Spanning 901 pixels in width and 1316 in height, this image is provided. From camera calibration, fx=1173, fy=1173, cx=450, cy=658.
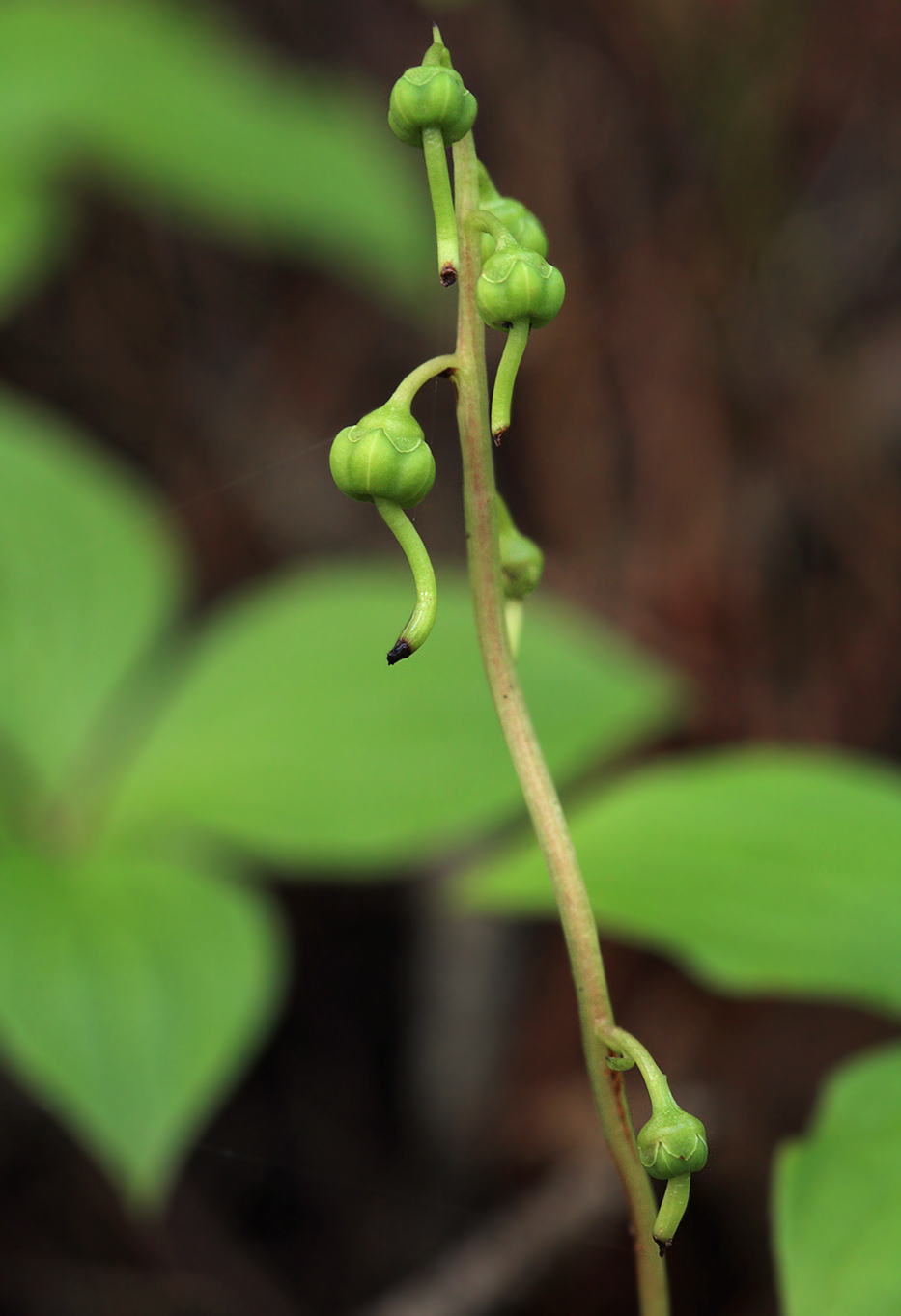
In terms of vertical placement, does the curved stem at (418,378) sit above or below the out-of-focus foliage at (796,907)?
above

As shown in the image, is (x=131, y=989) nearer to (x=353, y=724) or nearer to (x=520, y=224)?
(x=353, y=724)

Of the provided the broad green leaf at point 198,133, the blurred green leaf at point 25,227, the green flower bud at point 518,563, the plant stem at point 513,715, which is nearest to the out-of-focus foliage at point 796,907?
the plant stem at point 513,715

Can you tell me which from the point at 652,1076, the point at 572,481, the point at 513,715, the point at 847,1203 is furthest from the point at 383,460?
the point at 572,481

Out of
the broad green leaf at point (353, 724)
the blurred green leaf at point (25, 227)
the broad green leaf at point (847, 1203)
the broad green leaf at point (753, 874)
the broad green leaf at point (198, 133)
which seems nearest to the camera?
the broad green leaf at point (847, 1203)

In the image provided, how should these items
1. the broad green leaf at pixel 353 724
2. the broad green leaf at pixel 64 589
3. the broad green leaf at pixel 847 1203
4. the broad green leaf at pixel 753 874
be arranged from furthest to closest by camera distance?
the broad green leaf at pixel 64 589 → the broad green leaf at pixel 353 724 → the broad green leaf at pixel 753 874 → the broad green leaf at pixel 847 1203

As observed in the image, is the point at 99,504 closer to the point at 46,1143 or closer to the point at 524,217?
the point at 46,1143

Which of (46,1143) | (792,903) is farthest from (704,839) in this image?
(46,1143)

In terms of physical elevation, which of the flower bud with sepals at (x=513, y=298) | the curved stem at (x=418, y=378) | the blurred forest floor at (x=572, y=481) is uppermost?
the flower bud with sepals at (x=513, y=298)

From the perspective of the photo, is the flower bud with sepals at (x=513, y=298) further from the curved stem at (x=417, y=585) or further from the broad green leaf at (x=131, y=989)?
the broad green leaf at (x=131, y=989)
